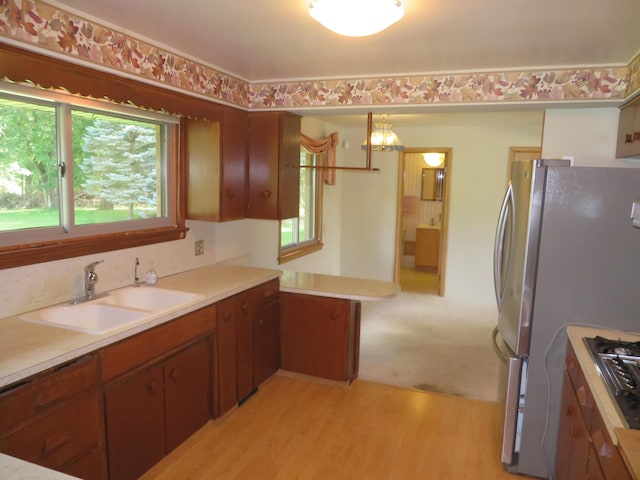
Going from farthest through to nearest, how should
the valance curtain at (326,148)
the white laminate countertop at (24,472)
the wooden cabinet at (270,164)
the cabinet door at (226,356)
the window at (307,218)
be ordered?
the window at (307,218), the valance curtain at (326,148), the wooden cabinet at (270,164), the cabinet door at (226,356), the white laminate countertop at (24,472)

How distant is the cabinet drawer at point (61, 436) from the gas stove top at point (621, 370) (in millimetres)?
1979

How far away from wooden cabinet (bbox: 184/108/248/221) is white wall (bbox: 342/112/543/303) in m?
3.09

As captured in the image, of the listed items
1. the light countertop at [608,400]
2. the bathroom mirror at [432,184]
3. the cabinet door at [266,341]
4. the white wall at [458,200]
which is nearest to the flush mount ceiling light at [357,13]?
the light countertop at [608,400]

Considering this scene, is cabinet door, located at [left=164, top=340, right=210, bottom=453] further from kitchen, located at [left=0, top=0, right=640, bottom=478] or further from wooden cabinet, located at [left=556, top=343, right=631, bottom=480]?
wooden cabinet, located at [left=556, top=343, right=631, bottom=480]

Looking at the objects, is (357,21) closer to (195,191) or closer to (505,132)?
(195,191)

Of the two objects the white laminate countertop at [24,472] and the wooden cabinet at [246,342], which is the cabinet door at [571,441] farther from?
the wooden cabinet at [246,342]

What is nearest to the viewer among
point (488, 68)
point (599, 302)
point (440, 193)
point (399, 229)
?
→ point (599, 302)

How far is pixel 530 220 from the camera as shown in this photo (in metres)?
2.28

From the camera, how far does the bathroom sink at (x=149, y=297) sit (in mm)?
2600

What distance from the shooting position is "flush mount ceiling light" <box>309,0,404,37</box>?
5.08 feet

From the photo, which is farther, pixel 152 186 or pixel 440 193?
pixel 440 193

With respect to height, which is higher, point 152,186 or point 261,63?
point 261,63

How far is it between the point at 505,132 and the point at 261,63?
3982mm

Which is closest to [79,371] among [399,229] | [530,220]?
[530,220]
